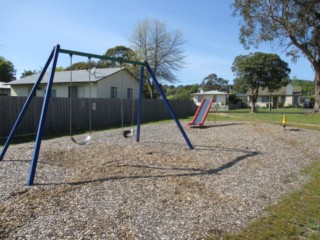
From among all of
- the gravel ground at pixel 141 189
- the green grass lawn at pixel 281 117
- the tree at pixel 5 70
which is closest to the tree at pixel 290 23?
the green grass lawn at pixel 281 117

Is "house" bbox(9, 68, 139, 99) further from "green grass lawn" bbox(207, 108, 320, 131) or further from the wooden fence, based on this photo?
"green grass lawn" bbox(207, 108, 320, 131)

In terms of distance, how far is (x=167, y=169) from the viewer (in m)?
7.66

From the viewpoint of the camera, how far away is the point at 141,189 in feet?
20.0

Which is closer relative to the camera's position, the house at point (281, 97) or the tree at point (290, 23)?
the tree at point (290, 23)

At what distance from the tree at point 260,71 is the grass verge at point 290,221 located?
3746 cm

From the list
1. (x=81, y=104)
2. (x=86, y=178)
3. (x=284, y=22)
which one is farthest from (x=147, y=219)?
(x=284, y=22)

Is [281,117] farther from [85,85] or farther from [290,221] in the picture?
[290,221]

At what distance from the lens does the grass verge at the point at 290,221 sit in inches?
174

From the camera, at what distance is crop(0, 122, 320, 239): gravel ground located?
4.49m

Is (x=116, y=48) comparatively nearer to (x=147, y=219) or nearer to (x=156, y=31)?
(x=156, y=31)

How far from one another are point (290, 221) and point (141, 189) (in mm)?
2531

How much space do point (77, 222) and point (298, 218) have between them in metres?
A: 3.21

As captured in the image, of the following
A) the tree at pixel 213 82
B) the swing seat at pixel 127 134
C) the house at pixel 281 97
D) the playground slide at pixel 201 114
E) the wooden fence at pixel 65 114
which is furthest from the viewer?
the tree at pixel 213 82

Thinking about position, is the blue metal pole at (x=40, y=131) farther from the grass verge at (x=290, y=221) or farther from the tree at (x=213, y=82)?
the tree at (x=213, y=82)
